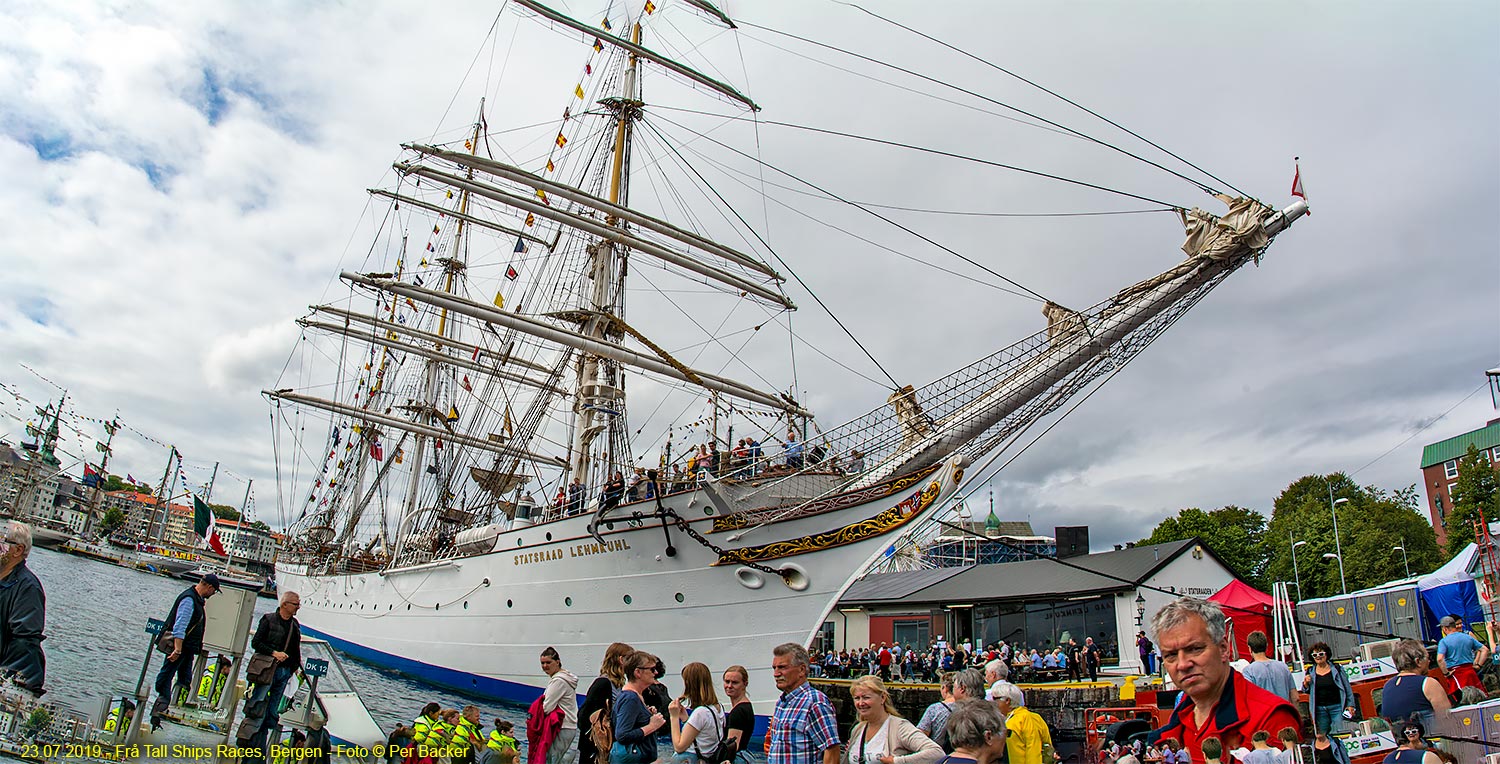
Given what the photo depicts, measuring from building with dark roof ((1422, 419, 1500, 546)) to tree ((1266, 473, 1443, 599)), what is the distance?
1396 centimetres

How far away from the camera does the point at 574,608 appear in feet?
53.2

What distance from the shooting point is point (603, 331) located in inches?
840

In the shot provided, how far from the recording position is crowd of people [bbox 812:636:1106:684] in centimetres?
1659

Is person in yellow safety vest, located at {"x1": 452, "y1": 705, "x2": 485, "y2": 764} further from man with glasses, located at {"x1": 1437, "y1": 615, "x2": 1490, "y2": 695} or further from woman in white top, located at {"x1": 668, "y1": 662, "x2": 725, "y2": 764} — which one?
man with glasses, located at {"x1": 1437, "y1": 615, "x2": 1490, "y2": 695}

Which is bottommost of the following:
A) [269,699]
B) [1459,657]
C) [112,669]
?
[112,669]

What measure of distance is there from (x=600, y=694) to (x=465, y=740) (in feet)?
6.32

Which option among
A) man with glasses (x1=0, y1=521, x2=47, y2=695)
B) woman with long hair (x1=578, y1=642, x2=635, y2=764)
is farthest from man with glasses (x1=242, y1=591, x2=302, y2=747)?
woman with long hair (x1=578, y1=642, x2=635, y2=764)

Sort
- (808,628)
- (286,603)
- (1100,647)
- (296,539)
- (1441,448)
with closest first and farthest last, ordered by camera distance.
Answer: (286,603) → (808,628) → (1100,647) → (296,539) → (1441,448)

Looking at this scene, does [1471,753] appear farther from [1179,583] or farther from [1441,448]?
[1441,448]

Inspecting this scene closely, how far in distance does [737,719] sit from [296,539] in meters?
43.2

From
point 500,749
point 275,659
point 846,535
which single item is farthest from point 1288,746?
point 846,535

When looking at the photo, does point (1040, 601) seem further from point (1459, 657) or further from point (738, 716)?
point (738, 716)

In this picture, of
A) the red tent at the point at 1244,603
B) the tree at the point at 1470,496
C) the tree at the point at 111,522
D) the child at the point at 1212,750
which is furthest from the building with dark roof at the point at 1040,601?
the tree at the point at 111,522

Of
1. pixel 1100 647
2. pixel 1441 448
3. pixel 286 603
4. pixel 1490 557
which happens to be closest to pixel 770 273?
pixel 1100 647
